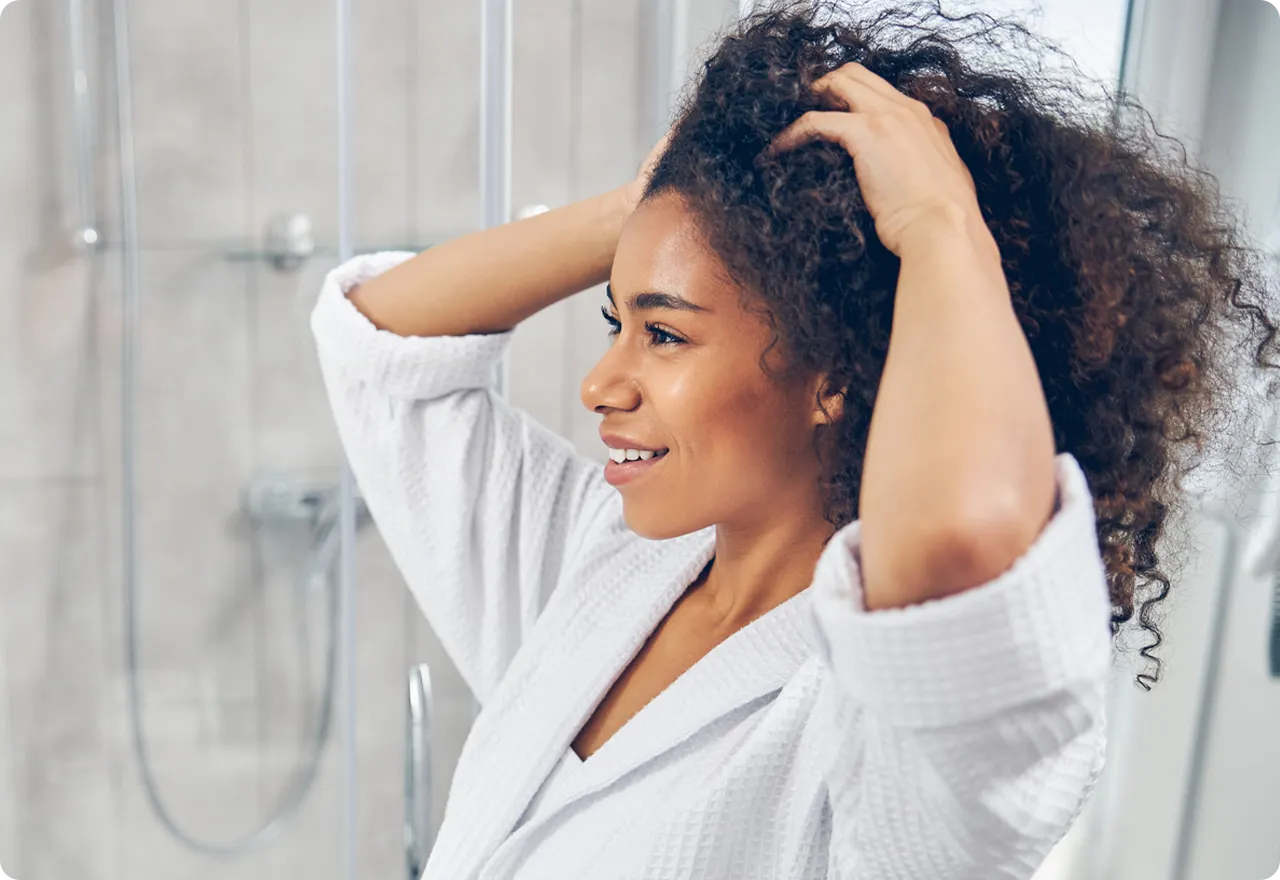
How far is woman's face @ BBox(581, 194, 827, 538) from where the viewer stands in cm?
70

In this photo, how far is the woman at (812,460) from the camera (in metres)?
0.48

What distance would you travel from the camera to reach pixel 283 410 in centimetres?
143

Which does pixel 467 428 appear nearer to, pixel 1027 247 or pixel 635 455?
pixel 635 455

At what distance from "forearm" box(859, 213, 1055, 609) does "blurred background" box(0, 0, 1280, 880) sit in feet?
2.44

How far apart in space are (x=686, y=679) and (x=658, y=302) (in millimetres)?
265

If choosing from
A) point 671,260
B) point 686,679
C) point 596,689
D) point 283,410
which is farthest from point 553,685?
point 283,410

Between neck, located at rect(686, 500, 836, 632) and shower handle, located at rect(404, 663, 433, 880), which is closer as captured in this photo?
neck, located at rect(686, 500, 836, 632)

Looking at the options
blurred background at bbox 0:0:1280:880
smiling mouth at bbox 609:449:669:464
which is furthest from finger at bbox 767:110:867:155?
blurred background at bbox 0:0:1280:880

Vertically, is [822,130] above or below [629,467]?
above

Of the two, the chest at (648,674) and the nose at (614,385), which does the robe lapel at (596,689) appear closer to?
the chest at (648,674)

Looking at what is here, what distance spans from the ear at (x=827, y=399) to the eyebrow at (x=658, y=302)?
8cm

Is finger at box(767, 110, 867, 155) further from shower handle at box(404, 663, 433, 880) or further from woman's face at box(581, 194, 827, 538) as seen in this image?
shower handle at box(404, 663, 433, 880)

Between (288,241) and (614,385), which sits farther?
(288,241)

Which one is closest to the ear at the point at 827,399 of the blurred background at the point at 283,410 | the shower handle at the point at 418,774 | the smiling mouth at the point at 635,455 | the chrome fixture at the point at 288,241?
the smiling mouth at the point at 635,455
